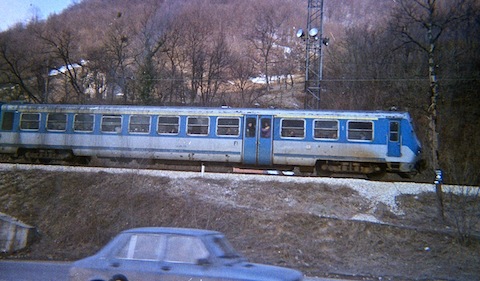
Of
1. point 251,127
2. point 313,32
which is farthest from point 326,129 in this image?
point 313,32

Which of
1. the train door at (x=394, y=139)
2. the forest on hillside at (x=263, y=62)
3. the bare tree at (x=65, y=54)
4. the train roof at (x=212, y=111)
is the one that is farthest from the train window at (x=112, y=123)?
the bare tree at (x=65, y=54)

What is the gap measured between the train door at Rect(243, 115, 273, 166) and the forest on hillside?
6.83 metres

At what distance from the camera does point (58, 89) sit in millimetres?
57156

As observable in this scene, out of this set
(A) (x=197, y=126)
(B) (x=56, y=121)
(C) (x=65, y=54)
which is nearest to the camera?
(A) (x=197, y=126)

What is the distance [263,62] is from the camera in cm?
6869

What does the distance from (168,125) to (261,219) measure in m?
9.74

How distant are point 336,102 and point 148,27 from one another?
113ft

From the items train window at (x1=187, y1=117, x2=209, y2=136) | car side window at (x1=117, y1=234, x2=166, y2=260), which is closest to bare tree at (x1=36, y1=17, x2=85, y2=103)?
train window at (x1=187, y1=117, x2=209, y2=136)

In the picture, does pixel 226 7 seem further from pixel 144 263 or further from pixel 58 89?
pixel 144 263

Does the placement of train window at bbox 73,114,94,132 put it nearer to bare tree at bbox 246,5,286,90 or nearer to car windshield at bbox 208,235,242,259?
car windshield at bbox 208,235,242,259

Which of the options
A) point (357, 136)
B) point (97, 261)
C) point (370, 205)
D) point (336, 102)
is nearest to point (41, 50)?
point (336, 102)

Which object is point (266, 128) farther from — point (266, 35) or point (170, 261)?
point (266, 35)

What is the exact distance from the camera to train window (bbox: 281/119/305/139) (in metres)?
22.5

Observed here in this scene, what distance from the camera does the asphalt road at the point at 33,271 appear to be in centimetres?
1147
